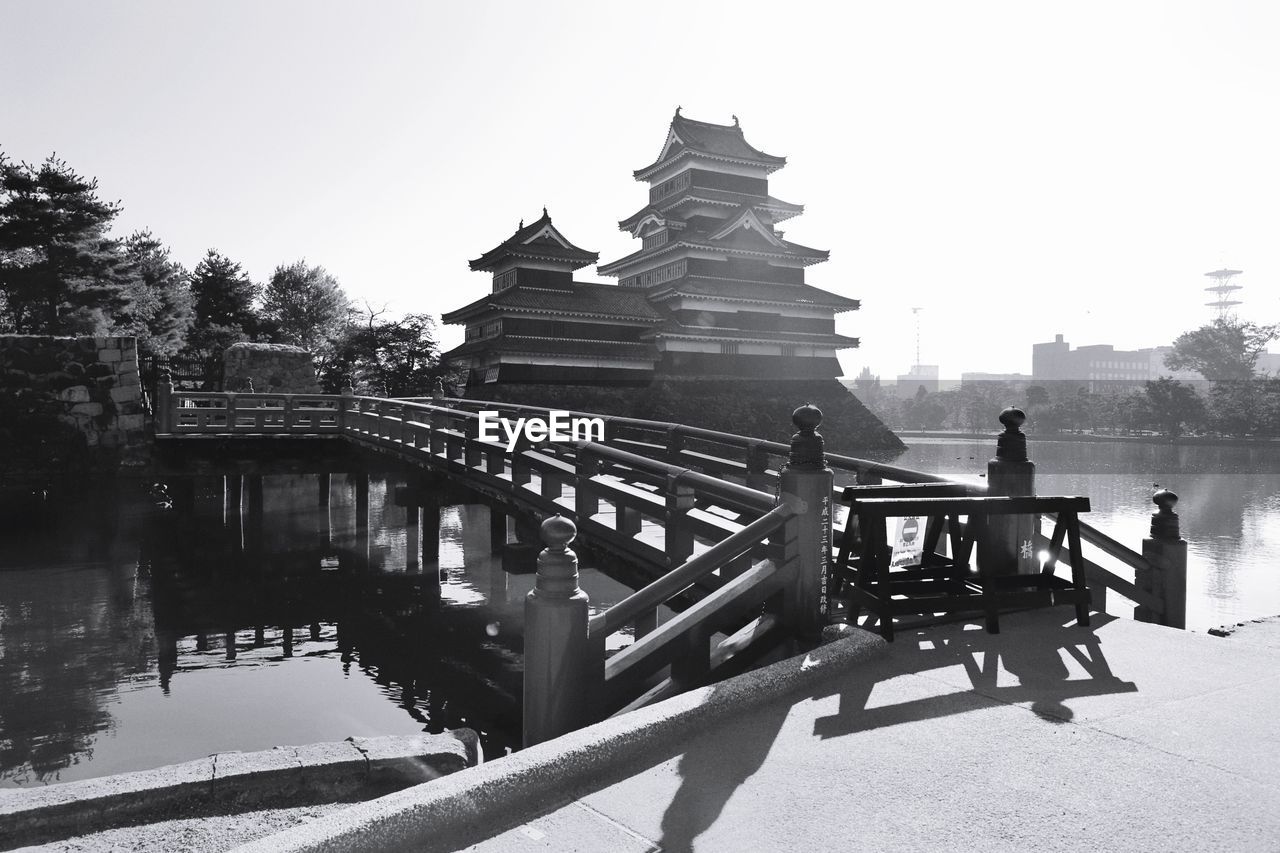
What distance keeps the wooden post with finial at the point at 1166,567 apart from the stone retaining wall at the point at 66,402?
21.8 meters

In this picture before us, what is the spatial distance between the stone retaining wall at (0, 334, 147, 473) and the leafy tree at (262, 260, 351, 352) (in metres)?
36.4

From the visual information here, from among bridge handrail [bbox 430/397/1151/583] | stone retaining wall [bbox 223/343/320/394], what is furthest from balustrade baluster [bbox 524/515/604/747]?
stone retaining wall [bbox 223/343/320/394]

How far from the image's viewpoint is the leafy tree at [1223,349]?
240 ft

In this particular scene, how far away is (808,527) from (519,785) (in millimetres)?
2322

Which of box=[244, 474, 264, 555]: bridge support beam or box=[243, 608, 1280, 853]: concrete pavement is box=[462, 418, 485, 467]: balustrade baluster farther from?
box=[244, 474, 264, 555]: bridge support beam

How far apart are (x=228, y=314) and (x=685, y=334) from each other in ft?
107

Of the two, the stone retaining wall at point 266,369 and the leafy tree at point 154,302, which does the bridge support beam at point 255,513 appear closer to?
the stone retaining wall at point 266,369

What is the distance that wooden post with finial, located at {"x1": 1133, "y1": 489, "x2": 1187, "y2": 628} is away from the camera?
5.73 m

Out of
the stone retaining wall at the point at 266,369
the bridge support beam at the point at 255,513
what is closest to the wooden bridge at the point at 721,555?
the bridge support beam at the point at 255,513

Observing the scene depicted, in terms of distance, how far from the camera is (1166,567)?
575 cm

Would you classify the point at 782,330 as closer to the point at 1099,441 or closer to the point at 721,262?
the point at 721,262

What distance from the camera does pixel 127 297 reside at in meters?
34.0

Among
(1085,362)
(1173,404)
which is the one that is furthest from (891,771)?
(1085,362)

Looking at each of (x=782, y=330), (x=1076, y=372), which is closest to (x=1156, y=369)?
(x=1076, y=372)
